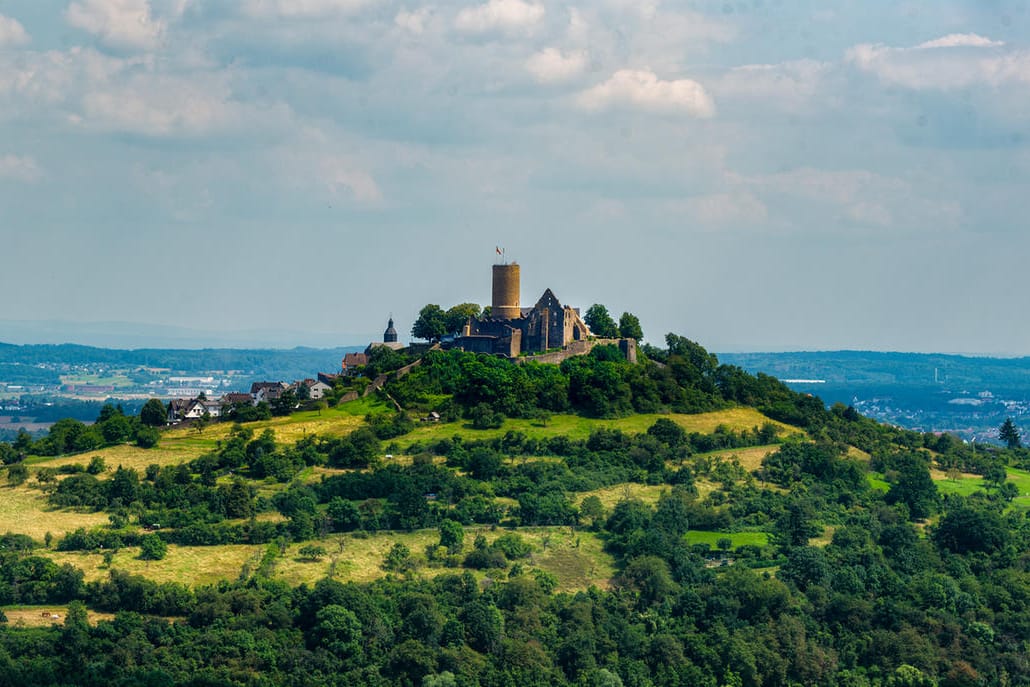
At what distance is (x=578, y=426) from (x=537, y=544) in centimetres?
2148

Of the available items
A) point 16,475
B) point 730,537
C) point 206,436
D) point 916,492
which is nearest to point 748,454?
point 916,492

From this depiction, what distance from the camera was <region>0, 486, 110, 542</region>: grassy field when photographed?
82.1 m

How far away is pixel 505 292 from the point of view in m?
114

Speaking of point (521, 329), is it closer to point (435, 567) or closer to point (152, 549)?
point (435, 567)

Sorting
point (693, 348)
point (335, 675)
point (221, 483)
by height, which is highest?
point (693, 348)

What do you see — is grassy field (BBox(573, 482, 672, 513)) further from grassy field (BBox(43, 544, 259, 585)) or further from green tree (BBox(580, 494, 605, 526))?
grassy field (BBox(43, 544, 259, 585))

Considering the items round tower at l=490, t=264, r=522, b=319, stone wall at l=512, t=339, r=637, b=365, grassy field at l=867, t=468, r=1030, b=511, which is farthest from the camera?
round tower at l=490, t=264, r=522, b=319

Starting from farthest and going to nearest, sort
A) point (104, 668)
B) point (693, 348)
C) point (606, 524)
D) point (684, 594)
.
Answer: point (693, 348), point (606, 524), point (684, 594), point (104, 668)

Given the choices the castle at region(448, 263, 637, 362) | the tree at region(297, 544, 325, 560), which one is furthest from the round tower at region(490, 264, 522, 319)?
the tree at region(297, 544, 325, 560)

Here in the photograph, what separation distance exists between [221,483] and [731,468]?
1353 inches

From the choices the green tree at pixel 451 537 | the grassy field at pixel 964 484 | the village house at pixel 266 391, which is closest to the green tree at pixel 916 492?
the grassy field at pixel 964 484

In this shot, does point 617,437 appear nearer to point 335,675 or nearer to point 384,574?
point 384,574

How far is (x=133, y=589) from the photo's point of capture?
2844 inches

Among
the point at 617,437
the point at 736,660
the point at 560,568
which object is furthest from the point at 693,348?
the point at 736,660
